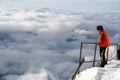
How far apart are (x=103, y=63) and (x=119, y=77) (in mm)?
3599

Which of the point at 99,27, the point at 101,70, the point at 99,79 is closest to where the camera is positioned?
the point at 99,79

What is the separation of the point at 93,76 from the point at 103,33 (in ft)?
11.5

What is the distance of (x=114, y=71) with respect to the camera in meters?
15.1

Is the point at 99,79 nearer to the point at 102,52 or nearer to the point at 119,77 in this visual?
the point at 119,77

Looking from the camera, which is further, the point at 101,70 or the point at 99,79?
the point at 101,70

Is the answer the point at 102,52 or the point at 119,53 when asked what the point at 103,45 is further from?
the point at 119,53

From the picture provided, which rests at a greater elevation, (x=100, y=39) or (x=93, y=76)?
(x=100, y=39)

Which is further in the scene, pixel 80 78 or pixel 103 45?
pixel 103 45

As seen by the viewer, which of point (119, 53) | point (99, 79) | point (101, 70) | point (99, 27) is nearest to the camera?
point (99, 79)

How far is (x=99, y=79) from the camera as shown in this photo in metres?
13.9

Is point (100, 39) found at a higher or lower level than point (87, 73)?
higher

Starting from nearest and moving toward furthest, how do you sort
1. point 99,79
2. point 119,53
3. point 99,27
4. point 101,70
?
1. point 99,79
2. point 101,70
3. point 99,27
4. point 119,53

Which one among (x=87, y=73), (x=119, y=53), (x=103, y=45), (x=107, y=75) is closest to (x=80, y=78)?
(x=87, y=73)

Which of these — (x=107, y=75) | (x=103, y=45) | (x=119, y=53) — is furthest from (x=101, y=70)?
(x=119, y=53)
